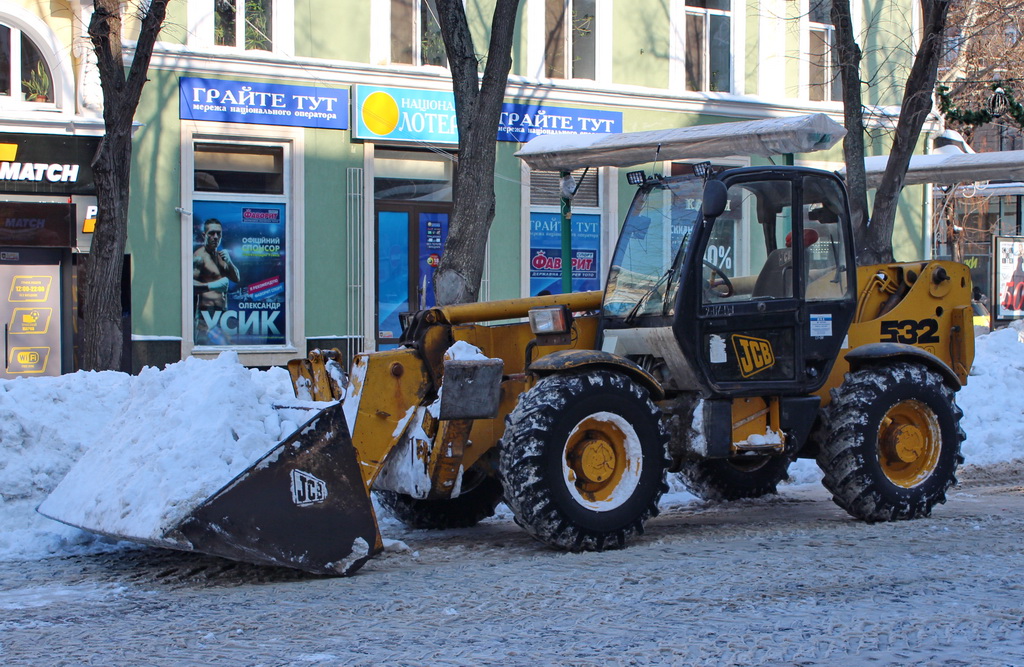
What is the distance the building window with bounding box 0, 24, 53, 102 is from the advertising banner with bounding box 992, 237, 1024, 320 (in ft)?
51.5

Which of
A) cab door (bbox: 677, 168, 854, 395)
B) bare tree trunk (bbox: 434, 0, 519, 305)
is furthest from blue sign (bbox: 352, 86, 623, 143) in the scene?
cab door (bbox: 677, 168, 854, 395)

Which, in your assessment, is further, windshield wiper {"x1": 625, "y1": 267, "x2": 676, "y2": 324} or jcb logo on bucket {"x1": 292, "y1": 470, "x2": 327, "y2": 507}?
windshield wiper {"x1": 625, "y1": 267, "x2": 676, "y2": 324}

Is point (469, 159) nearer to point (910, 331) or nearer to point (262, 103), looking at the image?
point (910, 331)

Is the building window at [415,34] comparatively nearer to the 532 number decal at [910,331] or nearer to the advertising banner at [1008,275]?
the advertising banner at [1008,275]

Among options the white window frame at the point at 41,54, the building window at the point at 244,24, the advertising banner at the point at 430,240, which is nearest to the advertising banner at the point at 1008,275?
the advertising banner at the point at 430,240

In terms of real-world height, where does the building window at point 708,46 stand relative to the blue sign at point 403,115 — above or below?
above

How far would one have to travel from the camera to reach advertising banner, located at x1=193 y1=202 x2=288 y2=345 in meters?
16.8

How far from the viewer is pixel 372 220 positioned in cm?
1775

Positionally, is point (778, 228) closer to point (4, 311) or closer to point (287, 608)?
point (287, 608)

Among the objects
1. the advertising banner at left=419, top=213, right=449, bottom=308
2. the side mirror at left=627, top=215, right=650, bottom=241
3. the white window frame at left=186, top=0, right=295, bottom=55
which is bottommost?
the side mirror at left=627, top=215, right=650, bottom=241

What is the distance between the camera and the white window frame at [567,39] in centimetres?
1869

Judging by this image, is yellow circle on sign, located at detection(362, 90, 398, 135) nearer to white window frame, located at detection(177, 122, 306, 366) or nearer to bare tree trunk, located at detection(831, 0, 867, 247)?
white window frame, located at detection(177, 122, 306, 366)

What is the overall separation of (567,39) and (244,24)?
17.1 ft

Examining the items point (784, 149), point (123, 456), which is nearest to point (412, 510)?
point (123, 456)
